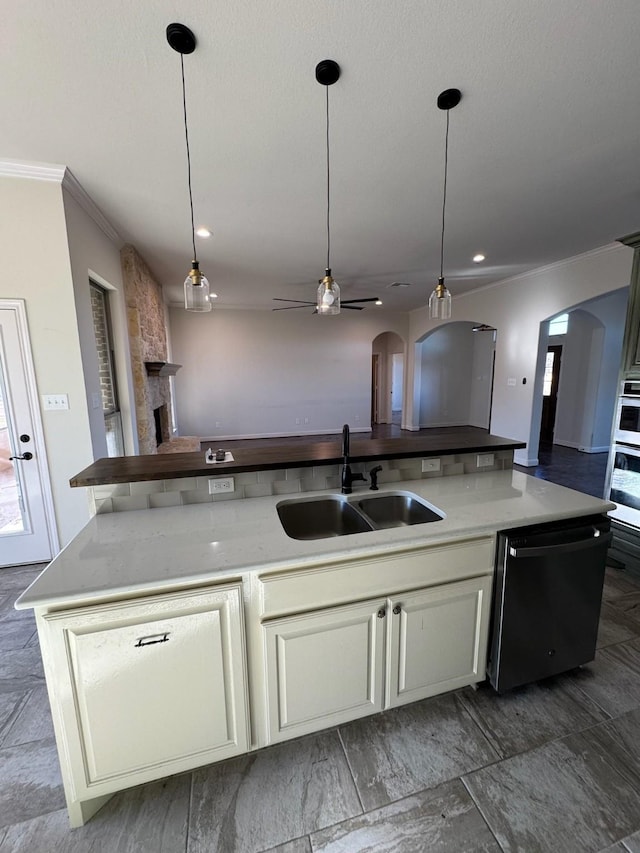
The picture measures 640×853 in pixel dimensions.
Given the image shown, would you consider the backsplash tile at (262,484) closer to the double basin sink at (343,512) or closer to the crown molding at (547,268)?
the double basin sink at (343,512)

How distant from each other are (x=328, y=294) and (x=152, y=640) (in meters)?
2.08

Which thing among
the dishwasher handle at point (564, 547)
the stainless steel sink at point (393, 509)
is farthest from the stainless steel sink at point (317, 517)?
the dishwasher handle at point (564, 547)

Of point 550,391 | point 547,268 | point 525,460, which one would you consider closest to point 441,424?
point 550,391

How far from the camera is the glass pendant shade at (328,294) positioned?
90.9 inches

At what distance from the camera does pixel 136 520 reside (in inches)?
60.4

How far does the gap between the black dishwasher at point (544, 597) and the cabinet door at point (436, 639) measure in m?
0.09

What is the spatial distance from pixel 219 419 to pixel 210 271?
11.7ft

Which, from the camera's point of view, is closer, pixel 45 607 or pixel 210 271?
pixel 45 607

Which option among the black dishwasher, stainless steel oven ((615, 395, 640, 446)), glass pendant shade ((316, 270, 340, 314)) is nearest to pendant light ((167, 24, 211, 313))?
glass pendant shade ((316, 270, 340, 314))

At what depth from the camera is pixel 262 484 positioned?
183 centimetres

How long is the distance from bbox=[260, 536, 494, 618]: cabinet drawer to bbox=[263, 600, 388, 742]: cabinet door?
57 mm

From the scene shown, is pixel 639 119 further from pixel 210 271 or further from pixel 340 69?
pixel 210 271

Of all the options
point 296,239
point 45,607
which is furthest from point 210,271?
point 45,607

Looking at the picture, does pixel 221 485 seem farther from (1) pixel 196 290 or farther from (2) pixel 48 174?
(2) pixel 48 174
